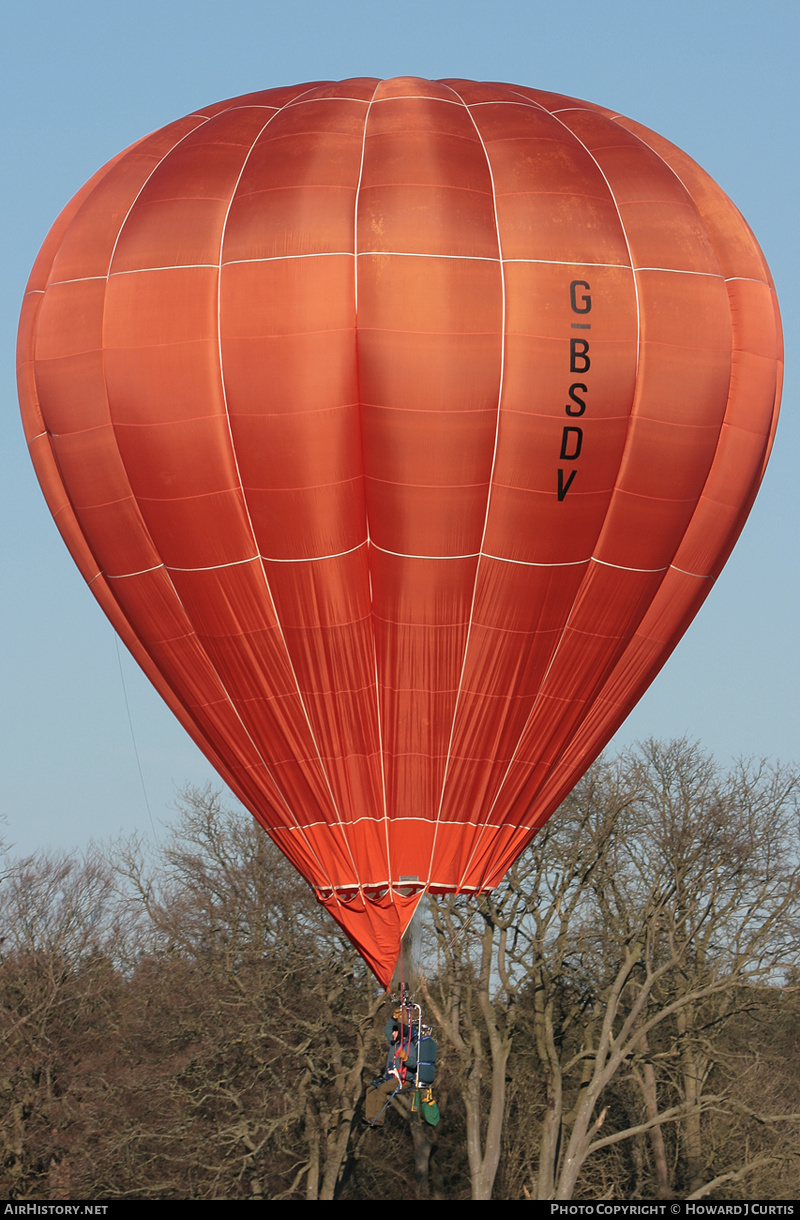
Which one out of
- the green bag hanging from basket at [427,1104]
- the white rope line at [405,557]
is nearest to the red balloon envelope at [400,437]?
the white rope line at [405,557]

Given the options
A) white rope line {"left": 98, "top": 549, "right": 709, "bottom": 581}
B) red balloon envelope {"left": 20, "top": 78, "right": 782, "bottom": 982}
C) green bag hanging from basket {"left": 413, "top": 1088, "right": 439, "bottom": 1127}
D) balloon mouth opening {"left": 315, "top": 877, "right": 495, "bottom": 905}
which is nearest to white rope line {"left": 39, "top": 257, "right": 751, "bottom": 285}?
red balloon envelope {"left": 20, "top": 78, "right": 782, "bottom": 982}

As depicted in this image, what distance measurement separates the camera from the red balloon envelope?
12984 mm

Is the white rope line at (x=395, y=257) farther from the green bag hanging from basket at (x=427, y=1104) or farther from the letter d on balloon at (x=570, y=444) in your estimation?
the green bag hanging from basket at (x=427, y=1104)

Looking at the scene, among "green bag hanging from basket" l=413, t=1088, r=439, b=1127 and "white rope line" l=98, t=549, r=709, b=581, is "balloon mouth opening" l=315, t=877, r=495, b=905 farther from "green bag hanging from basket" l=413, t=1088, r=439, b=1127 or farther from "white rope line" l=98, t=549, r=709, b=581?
"white rope line" l=98, t=549, r=709, b=581

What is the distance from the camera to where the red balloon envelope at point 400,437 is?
12984mm

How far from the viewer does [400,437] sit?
12945mm

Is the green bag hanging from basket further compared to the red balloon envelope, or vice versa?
the green bag hanging from basket

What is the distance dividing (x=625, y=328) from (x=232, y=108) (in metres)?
4.47

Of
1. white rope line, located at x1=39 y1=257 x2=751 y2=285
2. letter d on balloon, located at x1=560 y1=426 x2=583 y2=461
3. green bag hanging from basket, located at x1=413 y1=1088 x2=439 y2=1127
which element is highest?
white rope line, located at x1=39 y1=257 x2=751 y2=285

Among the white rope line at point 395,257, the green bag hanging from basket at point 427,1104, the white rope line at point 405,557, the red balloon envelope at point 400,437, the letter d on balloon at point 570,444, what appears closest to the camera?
the white rope line at point 395,257

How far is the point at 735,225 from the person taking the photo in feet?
48.7

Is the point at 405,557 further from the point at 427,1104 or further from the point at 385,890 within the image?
the point at 427,1104

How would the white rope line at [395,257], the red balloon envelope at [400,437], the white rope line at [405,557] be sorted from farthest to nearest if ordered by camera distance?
the white rope line at [405,557], the red balloon envelope at [400,437], the white rope line at [395,257]

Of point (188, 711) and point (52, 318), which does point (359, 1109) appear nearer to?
point (188, 711)
